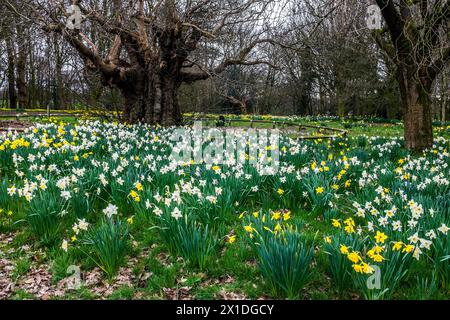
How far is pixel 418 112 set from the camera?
25.1ft

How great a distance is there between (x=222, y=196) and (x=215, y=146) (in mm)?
3223

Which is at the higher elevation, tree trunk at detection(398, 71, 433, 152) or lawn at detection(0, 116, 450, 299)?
tree trunk at detection(398, 71, 433, 152)

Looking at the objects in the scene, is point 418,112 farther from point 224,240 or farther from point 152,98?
point 152,98

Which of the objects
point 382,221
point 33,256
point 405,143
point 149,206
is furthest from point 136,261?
point 405,143

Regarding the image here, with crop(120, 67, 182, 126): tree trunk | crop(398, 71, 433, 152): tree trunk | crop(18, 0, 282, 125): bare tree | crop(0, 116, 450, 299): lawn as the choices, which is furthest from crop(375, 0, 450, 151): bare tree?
crop(120, 67, 182, 126): tree trunk

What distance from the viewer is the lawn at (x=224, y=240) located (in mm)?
2590

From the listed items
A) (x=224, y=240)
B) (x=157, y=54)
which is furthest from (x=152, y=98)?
(x=224, y=240)

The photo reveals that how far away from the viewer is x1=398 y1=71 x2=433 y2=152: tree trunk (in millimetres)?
7598

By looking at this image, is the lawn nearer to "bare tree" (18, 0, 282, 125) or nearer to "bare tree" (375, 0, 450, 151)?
"bare tree" (375, 0, 450, 151)

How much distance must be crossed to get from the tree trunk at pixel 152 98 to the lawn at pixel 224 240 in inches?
262

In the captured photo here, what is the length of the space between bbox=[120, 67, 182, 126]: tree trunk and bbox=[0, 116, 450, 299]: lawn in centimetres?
665

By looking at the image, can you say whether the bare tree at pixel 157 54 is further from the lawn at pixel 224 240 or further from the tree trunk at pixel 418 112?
the lawn at pixel 224 240

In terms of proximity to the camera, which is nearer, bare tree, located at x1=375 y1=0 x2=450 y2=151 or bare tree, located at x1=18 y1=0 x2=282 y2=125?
bare tree, located at x1=375 y1=0 x2=450 y2=151

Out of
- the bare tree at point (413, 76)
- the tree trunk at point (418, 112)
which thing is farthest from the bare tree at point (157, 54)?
the tree trunk at point (418, 112)
